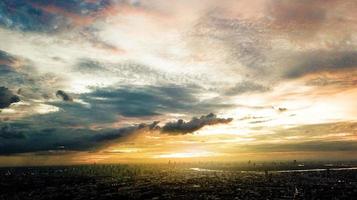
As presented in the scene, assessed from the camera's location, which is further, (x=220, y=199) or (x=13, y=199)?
(x=13, y=199)

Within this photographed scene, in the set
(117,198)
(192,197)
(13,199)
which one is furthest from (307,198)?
(13,199)

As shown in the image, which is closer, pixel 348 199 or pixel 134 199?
pixel 348 199

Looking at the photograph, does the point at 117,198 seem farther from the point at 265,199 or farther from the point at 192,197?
the point at 265,199

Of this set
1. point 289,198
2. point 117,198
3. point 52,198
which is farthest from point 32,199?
point 289,198

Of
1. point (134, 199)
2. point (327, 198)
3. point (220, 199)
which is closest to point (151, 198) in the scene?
point (134, 199)

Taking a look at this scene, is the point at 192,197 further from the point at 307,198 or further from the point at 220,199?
the point at 307,198

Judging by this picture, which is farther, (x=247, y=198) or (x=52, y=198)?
(x=52, y=198)

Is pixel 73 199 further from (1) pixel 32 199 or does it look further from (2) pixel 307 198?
(2) pixel 307 198
